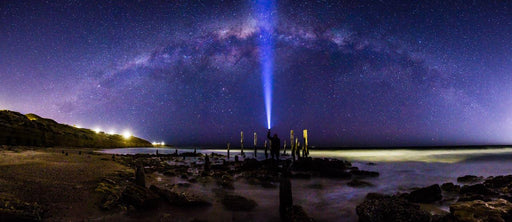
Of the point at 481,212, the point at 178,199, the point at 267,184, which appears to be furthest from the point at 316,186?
the point at 178,199

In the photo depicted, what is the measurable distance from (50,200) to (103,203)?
1.24m

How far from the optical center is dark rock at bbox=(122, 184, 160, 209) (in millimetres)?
7172

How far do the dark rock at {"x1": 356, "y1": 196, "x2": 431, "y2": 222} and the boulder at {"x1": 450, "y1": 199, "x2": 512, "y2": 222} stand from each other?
85 centimetres

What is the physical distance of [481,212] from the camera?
6.12 m

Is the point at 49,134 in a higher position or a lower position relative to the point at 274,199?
higher

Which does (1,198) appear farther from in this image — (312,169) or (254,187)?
(312,169)

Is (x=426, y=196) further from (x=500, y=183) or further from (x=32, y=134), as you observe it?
(x=32, y=134)

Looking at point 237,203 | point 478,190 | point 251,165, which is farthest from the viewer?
point 251,165

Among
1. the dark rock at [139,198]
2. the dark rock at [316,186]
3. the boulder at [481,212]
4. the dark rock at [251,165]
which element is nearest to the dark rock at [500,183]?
the boulder at [481,212]

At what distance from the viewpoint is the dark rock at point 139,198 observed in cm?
717

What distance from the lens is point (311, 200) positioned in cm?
1045

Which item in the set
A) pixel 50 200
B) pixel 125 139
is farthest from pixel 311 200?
pixel 125 139

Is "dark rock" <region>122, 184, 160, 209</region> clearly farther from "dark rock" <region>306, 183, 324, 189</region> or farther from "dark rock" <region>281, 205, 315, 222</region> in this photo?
"dark rock" <region>306, 183, 324, 189</region>

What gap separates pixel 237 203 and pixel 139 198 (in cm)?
345
